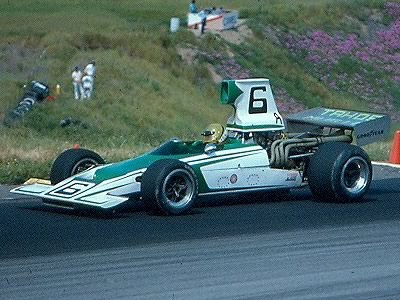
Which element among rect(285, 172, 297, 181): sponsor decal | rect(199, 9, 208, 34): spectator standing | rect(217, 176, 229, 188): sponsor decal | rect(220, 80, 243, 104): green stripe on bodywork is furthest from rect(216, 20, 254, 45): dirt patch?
rect(217, 176, 229, 188): sponsor decal

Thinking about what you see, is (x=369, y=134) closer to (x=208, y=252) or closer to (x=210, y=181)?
(x=210, y=181)

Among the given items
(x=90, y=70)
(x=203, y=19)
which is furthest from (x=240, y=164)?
(x=203, y=19)

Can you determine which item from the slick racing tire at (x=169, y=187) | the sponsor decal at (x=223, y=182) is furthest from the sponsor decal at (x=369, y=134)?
the slick racing tire at (x=169, y=187)

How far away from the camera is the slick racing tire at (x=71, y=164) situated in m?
15.0

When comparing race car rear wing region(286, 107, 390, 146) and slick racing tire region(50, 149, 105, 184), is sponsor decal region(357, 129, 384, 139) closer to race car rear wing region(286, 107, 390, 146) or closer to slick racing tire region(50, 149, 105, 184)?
race car rear wing region(286, 107, 390, 146)

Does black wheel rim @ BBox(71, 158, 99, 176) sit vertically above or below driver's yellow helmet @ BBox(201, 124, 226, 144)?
below

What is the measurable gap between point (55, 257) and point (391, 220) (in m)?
4.78

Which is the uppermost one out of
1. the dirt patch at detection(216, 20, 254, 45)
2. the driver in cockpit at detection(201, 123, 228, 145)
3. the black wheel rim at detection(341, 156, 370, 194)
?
the dirt patch at detection(216, 20, 254, 45)

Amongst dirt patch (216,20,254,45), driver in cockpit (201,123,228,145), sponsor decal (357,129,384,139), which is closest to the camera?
driver in cockpit (201,123,228,145)

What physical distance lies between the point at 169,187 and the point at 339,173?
101 inches

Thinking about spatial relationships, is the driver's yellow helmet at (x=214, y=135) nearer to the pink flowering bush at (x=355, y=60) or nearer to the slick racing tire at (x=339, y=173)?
the slick racing tire at (x=339, y=173)

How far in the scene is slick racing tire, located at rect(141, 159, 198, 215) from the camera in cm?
1356

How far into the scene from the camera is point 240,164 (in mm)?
14805

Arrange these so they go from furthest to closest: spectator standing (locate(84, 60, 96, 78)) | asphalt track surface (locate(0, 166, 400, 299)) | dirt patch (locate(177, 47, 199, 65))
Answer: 1. dirt patch (locate(177, 47, 199, 65))
2. spectator standing (locate(84, 60, 96, 78))
3. asphalt track surface (locate(0, 166, 400, 299))
